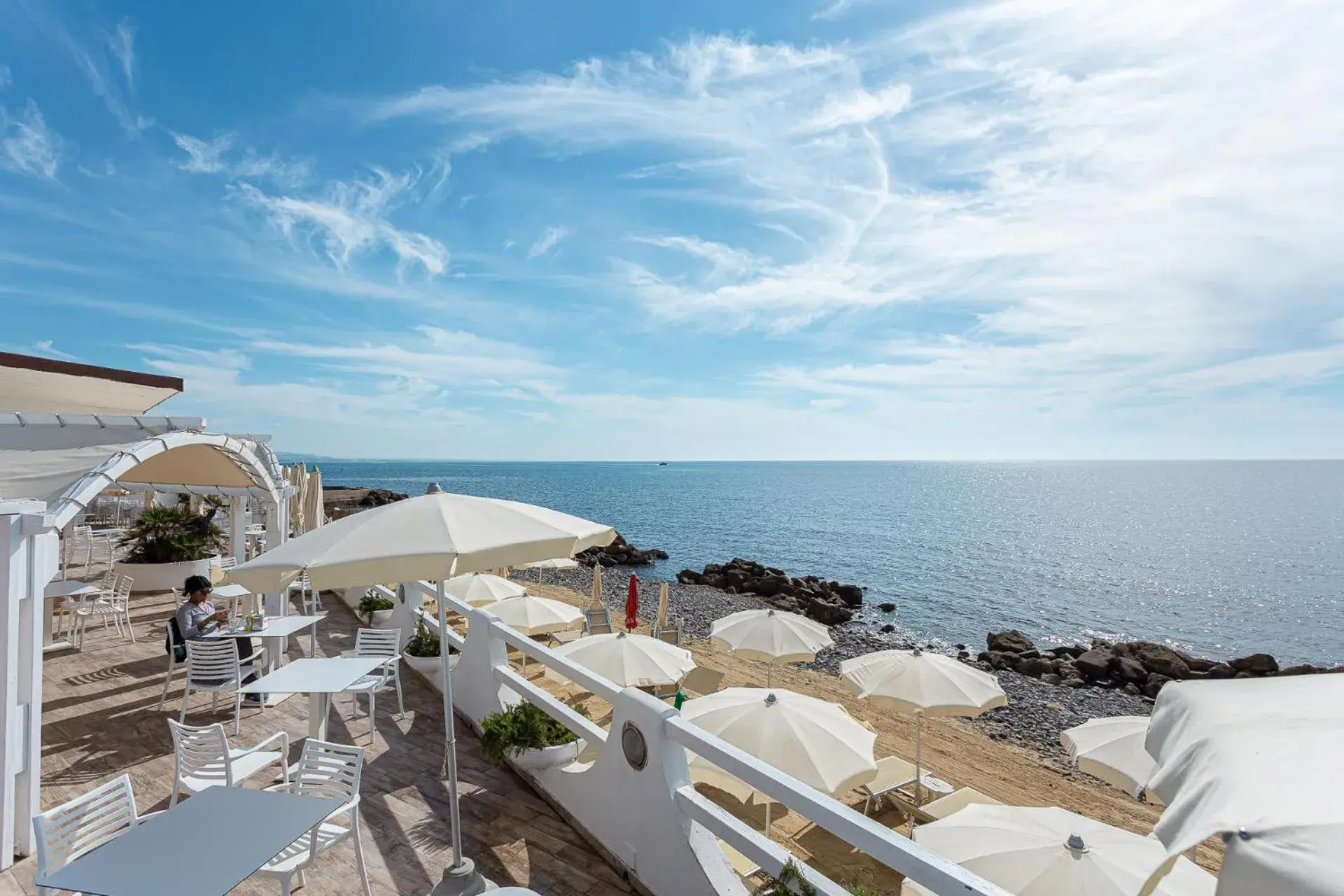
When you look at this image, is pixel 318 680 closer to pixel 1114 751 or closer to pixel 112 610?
pixel 112 610

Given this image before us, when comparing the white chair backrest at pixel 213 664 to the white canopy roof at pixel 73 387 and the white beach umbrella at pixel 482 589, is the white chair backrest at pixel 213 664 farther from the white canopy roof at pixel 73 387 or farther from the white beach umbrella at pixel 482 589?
the white canopy roof at pixel 73 387

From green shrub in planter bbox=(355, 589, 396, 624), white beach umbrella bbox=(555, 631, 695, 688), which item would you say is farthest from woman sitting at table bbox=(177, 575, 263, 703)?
white beach umbrella bbox=(555, 631, 695, 688)

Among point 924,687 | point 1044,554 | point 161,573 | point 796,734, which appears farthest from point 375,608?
point 1044,554

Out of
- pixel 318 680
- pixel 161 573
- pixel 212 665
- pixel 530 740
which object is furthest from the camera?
pixel 161 573

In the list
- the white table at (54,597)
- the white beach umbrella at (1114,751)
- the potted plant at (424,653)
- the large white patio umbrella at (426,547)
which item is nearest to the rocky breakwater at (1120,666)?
the white beach umbrella at (1114,751)

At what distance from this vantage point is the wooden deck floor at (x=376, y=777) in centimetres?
465

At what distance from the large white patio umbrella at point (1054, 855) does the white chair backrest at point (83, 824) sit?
192 inches

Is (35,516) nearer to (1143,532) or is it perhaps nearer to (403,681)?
(403,681)

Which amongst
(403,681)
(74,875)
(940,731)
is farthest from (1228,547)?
(74,875)

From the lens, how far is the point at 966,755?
12984 mm

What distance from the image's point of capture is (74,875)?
10.3ft

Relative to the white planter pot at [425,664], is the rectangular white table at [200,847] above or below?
above

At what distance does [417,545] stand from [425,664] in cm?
567

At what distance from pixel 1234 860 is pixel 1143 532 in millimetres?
85395
